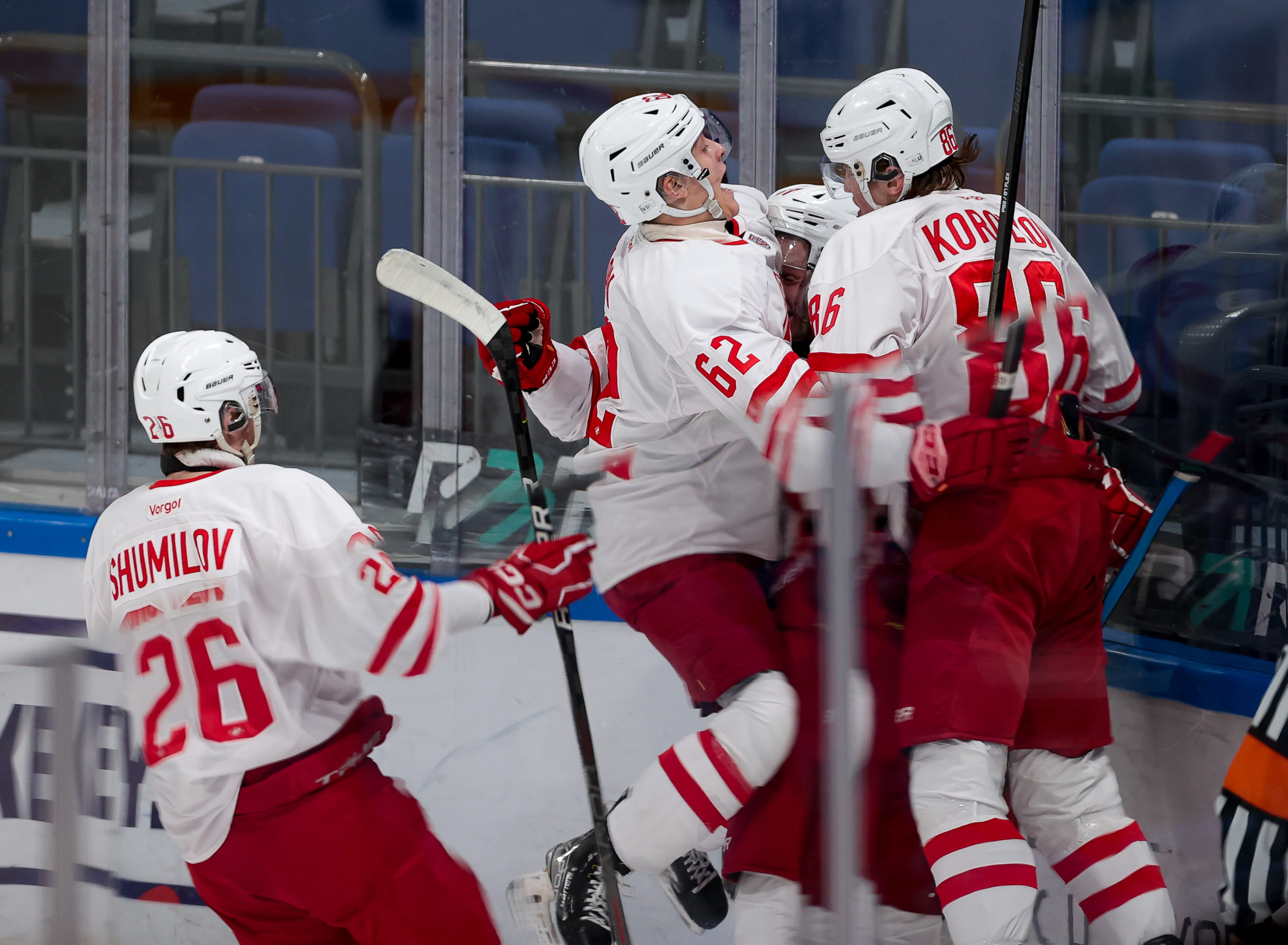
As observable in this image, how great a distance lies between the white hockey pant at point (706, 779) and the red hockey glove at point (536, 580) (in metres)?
0.21

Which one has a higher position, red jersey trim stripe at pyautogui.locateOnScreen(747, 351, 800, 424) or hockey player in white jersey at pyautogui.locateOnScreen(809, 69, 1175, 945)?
red jersey trim stripe at pyautogui.locateOnScreen(747, 351, 800, 424)

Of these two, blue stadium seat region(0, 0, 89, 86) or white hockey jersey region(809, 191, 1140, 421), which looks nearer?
white hockey jersey region(809, 191, 1140, 421)

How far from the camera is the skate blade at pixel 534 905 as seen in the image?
1396 mm

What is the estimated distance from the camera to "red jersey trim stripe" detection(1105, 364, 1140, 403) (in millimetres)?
1743

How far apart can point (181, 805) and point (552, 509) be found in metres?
0.53

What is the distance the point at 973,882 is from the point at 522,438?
2.45 ft

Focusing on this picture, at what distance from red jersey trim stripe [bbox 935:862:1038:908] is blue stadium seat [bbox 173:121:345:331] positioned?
2297 mm

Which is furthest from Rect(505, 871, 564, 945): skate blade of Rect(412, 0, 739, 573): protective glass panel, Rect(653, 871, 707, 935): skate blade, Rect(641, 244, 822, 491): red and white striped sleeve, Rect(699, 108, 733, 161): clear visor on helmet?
Rect(412, 0, 739, 573): protective glass panel

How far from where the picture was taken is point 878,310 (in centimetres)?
164

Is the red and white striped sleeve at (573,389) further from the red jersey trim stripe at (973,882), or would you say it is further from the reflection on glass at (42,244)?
the reflection on glass at (42,244)

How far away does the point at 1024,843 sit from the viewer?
144 centimetres

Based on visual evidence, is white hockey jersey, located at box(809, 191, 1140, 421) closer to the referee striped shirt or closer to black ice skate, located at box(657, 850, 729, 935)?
the referee striped shirt

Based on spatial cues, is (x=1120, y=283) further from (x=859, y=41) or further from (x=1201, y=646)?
(x=1201, y=646)

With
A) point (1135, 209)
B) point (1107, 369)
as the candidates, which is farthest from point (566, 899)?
point (1135, 209)
